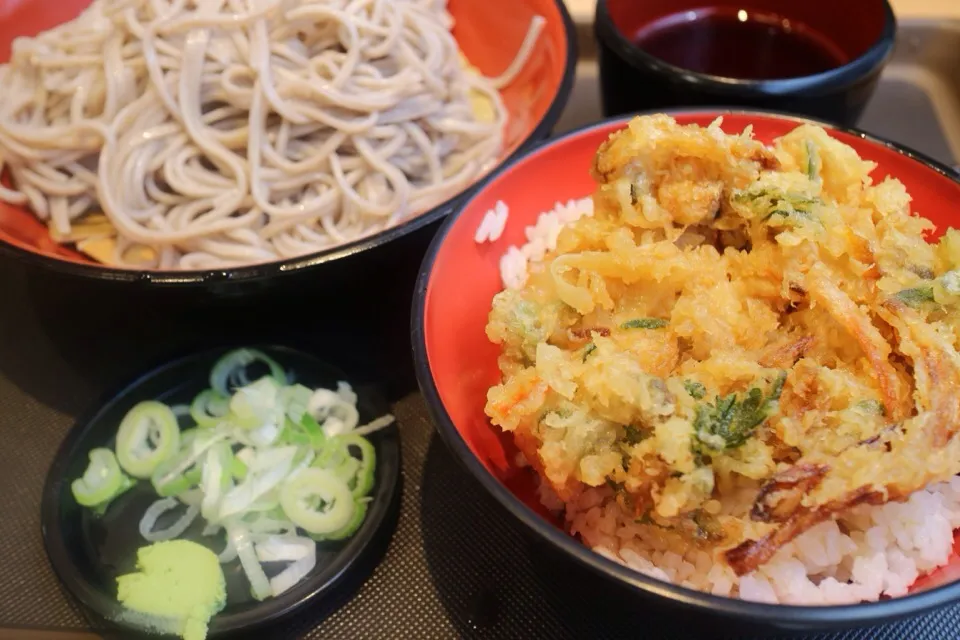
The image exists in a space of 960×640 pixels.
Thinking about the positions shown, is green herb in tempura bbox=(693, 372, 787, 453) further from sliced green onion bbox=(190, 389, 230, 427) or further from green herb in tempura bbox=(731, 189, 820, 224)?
sliced green onion bbox=(190, 389, 230, 427)

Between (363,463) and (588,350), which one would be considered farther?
(363,463)

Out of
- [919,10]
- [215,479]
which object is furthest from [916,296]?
[919,10]

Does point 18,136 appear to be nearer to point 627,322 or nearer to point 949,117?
point 627,322

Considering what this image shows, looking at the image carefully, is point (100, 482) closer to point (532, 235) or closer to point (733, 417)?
point (532, 235)

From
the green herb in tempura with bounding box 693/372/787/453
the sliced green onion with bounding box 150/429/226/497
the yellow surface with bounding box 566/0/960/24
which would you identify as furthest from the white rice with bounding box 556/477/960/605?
the yellow surface with bounding box 566/0/960/24

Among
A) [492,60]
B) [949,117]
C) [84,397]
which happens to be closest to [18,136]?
[84,397]
